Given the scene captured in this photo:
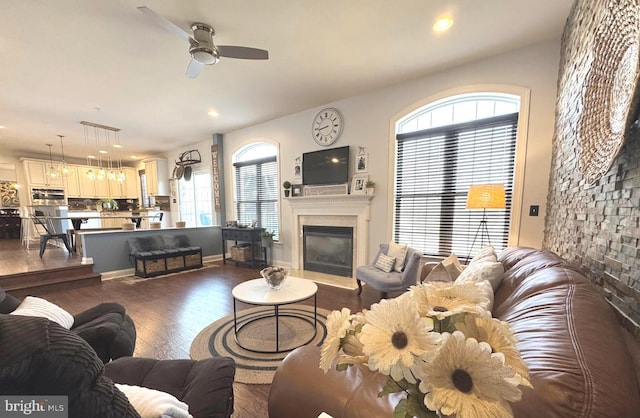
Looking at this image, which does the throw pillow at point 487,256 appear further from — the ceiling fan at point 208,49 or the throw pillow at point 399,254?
the ceiling fan at point 208,49

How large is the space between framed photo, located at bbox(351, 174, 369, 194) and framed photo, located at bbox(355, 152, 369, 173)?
96mm

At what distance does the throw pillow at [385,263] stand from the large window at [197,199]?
4.87m

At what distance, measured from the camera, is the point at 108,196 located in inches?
326

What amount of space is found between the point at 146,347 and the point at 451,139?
4.10 m

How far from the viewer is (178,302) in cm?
318

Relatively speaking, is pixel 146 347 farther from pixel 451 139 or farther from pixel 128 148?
pixel 128 148

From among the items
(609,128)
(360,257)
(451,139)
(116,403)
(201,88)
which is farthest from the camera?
(360,257)

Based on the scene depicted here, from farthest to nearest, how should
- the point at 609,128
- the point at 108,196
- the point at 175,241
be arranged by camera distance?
the point at 108,196
the point at 175,241
the point at 609,128

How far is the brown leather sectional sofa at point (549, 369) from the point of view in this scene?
55 cm

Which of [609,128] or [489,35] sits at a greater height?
[489,35]

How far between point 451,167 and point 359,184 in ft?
4.23

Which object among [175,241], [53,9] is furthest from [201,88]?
[175,241]

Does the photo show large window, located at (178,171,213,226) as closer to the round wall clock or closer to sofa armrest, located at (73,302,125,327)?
the round wall clock

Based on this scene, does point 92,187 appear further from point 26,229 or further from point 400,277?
point 400,277
